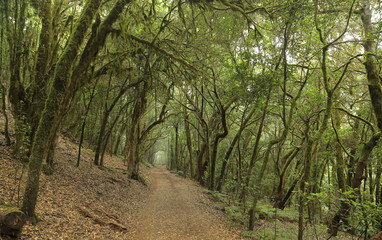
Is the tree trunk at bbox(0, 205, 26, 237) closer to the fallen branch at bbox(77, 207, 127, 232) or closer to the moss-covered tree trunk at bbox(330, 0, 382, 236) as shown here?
the fallen branch at bbox(77, 207, 127, 232)

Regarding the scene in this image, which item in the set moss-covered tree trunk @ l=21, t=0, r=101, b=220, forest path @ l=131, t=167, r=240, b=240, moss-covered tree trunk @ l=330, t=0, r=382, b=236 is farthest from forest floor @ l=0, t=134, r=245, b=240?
moss-covered tree trunk @ l=330, t=0, r=382, b=236

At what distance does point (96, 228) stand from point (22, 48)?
630cm

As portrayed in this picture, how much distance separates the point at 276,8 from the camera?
6711 millimetres

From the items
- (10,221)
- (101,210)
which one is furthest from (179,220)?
(10,221)

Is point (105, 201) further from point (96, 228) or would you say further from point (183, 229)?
point (183, 229)

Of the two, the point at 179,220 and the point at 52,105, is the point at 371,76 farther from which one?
the point at 52,105

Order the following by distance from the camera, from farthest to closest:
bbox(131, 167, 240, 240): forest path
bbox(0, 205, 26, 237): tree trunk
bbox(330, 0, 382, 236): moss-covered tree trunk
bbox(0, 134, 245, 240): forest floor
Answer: bbox(131, 167, 240, 240): forest path < bbox(330, 0, 382, 236): moss-covered tree trunk < bbox(0, 134, 245, 240): forest floor < bbox(0, 205, 26, 237): tree trunk

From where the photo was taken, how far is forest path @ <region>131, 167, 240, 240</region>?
24.5ft

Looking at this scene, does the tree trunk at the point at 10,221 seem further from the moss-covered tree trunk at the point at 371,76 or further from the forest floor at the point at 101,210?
the moss-covered tree trunk at the point at 371,76

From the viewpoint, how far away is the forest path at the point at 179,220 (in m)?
7.46

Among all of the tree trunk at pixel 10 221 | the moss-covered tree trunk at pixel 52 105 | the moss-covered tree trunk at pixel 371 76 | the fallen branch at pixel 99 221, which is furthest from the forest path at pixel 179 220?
the moss-covered tree trunk at pixel 371 76

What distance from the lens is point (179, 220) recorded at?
887 centimetres

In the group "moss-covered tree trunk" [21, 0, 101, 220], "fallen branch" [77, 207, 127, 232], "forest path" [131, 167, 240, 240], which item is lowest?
"forest path" [131, 167, 240, 240]

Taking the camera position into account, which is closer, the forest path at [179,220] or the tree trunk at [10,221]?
the tree trunk at [10,221]
